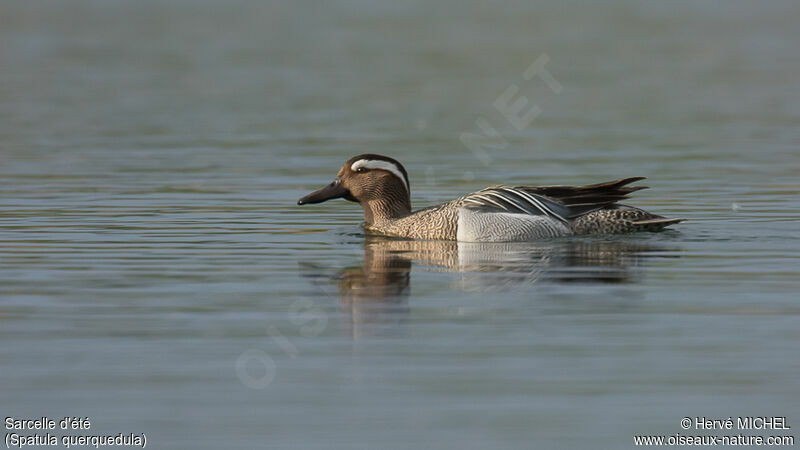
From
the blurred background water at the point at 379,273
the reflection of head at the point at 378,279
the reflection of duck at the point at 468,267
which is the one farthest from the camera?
the reflection of head at the point at 378,279

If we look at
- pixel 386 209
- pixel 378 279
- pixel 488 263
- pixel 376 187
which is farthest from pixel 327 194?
pixel 378 279

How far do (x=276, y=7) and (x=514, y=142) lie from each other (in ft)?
192

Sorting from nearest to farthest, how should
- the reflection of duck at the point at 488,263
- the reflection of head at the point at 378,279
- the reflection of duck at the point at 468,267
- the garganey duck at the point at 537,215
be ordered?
the reflection of duck at the point at 468,267
the reflection of head at the point at 378,279
the reflection of duck at the point at 488,263
the garganey duck at the point at 537,215

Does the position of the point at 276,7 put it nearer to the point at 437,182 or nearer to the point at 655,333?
the point at 437,182

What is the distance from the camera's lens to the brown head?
661 inches

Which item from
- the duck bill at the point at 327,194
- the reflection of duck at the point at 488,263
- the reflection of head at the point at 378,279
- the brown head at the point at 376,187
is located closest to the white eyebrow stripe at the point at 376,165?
the brown head at the point at 376,187

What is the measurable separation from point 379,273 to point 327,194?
11.3 ft

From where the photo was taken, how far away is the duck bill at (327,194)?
55.0 feet

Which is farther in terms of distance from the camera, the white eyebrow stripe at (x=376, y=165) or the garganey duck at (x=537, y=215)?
the white eyebrow stripe at (x=376, y=165)

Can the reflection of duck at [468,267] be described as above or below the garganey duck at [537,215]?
below

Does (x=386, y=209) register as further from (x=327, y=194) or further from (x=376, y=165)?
(x=327, y=194)

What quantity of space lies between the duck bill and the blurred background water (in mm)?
414

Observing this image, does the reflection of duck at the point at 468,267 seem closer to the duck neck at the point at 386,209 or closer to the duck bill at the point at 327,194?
the duck neck at the point at 386,209

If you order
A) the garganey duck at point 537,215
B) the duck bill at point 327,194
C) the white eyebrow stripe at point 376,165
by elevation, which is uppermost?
the white eyebrow stripe at point 376,165
